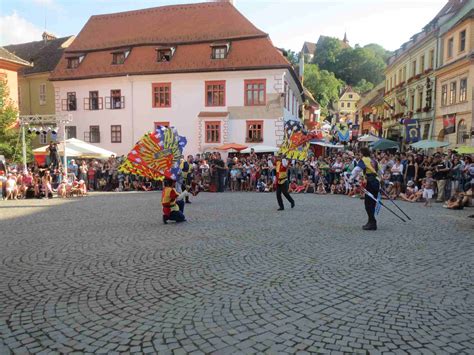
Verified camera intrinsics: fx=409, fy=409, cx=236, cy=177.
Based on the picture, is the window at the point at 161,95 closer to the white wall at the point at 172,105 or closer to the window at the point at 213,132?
the white wall at the point at 172,105

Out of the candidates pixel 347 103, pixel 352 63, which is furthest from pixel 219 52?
pixel 352 63

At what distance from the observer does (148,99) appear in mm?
30703

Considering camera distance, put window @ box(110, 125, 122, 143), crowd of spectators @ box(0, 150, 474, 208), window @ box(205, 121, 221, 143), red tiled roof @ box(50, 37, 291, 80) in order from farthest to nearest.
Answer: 1. window @ box(110, 125, 122, 143)
2. window @ box(205, 121, 221, 143)
3. red tiled roof @ box(50, 37, 291, 80)
4. crowd of spectators @ box(0, 150, 474, 208)

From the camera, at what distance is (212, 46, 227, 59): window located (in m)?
29.5

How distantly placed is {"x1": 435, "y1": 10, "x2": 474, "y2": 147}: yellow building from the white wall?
1164cm

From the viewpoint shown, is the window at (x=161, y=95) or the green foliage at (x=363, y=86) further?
the green foliage at (x=363, y=86)

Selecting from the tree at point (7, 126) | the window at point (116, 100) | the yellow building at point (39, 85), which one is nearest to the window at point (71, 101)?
the window at point (116, 100)

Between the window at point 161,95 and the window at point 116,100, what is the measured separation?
2.70 metres

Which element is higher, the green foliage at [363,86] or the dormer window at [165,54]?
the green foliage at [363,86]

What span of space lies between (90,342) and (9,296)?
1969 mm

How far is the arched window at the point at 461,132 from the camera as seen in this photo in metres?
27.5

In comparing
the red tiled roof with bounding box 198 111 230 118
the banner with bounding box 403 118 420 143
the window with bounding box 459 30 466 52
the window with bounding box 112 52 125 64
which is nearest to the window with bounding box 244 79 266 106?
the red tiled roof with bounding box 198 111 230 118

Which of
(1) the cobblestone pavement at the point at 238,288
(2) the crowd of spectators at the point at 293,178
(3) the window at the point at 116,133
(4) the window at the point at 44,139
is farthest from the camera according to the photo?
(4) the window at the point at 44,139

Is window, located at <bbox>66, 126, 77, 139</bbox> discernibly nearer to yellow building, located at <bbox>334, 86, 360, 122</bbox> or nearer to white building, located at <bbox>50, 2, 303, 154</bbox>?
white building, located at <bbox>50, 2, 303, 154</bbox>
